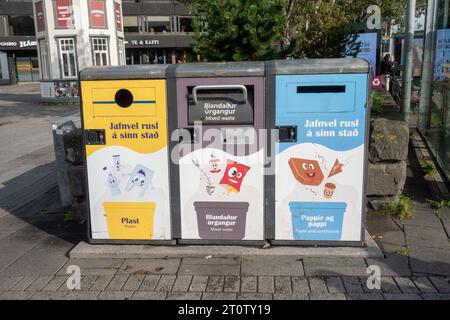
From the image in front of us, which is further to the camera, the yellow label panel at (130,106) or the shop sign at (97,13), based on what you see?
the shop sign at (97,13)

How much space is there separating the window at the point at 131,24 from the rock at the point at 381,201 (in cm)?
4466

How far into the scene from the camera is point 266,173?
13.1 feet

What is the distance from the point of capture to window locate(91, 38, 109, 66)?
21.8m

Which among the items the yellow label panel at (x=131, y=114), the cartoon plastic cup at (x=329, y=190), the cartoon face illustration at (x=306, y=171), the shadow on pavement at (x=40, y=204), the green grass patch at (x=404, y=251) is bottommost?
the shadow on pavement at (x=40, y=204)

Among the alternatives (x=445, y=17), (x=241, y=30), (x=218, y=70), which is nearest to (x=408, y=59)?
(x=445, y=17)

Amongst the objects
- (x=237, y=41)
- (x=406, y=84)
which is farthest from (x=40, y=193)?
(x=406, y=84)

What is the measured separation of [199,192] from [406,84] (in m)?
5.06

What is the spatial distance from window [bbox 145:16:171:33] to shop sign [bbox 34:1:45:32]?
81.1ft

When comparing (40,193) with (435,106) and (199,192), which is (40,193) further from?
(435,106)

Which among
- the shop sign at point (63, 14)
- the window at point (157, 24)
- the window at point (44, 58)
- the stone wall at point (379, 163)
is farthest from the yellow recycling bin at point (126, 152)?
the window at point (157, 24)

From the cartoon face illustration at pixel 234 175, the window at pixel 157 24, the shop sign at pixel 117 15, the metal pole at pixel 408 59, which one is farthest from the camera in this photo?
the window at pixel 157 24

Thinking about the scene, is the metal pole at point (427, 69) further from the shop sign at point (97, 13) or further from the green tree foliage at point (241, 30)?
the shop sign at point (97, 13)

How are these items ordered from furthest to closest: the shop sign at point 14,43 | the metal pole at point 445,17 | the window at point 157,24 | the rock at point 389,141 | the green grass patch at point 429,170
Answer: the window at point 157,24 → the shop sign at point 14,43 → the metal pole at point 445,17 → the green grass patch at point 429,170 → the rock at point 389,141

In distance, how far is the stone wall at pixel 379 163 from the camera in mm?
4883
